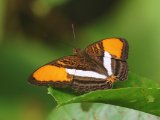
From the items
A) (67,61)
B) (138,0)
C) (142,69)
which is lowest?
(142,69)

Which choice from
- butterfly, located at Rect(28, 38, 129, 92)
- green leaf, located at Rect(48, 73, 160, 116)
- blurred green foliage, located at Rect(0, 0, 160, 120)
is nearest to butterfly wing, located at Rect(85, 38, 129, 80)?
butterfly, located at Rect(28, 38, 129, 92)

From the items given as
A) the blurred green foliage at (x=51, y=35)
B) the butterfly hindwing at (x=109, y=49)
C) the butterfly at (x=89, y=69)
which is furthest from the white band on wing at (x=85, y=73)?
the blurred green foliage at (x=51, y=35)

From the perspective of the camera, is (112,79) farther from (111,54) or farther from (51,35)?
(51,35)

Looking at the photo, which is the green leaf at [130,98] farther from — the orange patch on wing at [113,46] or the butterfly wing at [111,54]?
the orange patch on wing at [113,46]

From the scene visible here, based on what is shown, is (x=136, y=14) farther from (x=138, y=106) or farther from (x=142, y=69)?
(x=138, y=106)

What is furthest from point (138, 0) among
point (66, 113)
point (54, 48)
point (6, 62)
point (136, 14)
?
point (66, 113)

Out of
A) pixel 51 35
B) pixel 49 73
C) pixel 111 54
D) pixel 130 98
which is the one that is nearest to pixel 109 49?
pixel 111 54
